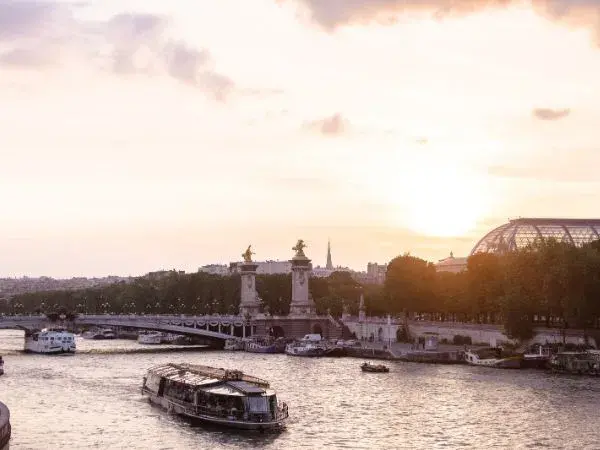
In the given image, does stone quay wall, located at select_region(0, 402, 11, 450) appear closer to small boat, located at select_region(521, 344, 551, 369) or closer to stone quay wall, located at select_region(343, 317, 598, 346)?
small boat, located at select_region(521, 344, 551, 369)

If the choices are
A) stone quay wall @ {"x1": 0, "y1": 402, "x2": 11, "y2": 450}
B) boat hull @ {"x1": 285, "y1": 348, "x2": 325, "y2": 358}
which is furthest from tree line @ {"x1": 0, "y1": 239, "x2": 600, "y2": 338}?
stone quay wall @ {"x1": 0, "y1": 402, "x2": 11, "y2": 450}

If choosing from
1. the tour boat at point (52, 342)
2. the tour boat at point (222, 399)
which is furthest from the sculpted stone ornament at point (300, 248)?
the tour boat at point (222, 399)

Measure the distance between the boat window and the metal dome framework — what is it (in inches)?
4309

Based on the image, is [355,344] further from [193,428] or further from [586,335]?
[193,428]

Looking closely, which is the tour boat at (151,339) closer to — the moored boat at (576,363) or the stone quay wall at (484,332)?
the stone quay wall at (484,332)

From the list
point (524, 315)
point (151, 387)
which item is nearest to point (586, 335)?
point (524, 315)

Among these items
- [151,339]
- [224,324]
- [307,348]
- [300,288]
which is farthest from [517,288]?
[151,339]

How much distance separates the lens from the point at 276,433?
55594 millimetres

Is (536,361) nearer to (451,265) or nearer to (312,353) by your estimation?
(312,353)

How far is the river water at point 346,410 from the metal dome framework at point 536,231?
75.5 m

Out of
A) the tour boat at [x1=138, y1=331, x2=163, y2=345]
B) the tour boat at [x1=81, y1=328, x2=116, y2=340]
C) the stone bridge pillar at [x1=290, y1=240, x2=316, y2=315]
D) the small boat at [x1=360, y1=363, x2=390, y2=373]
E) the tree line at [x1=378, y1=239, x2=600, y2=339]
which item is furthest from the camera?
the tour boat at [x1=81, y1=328, x2=116, y2=340]

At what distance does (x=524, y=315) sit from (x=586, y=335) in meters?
6.07

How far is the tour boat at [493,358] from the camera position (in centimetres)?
8656

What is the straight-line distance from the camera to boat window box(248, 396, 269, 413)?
185ft
